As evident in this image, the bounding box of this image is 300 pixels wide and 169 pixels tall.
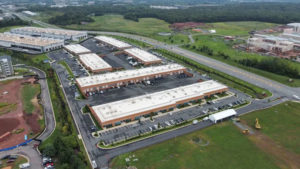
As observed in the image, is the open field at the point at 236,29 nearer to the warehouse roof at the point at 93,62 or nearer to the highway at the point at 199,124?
the highway at the point at 199,124

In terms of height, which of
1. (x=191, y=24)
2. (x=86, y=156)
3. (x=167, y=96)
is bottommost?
(x=86, y=156)

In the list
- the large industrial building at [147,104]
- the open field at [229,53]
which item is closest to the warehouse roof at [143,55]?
the open field at [229,53]

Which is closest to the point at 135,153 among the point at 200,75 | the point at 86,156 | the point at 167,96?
the point at 86,156

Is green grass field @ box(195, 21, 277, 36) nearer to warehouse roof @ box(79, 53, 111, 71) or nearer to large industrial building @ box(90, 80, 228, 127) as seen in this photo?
warehouse roof @ box(79, 53, 111, 71)

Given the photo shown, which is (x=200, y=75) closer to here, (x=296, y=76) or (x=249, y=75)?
(x=249, y=75)

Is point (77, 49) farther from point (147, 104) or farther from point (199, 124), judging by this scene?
point (199, 124)

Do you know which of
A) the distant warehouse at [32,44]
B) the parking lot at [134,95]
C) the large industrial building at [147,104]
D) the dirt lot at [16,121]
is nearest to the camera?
the dirt lot at [16,121]

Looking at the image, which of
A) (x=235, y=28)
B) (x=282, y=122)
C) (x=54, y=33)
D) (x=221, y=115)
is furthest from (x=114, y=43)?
(x=235, y=28)
